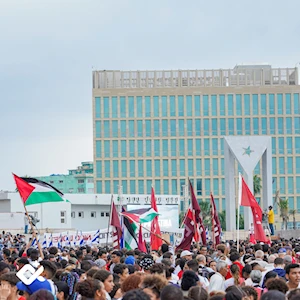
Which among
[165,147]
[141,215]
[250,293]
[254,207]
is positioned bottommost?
[250,293]

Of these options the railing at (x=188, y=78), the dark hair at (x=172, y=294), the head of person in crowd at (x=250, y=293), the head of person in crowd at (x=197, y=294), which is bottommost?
the head of person in crowd at (x=250, y=293)

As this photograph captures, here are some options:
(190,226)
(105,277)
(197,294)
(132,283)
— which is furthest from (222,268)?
(190,226)

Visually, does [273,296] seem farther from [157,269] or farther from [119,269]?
[119,269]

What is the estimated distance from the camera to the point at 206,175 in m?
105

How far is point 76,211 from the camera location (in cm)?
9344

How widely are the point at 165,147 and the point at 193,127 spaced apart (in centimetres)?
395

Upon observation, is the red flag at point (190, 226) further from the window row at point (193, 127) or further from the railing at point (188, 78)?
the railing at point (188, 78)

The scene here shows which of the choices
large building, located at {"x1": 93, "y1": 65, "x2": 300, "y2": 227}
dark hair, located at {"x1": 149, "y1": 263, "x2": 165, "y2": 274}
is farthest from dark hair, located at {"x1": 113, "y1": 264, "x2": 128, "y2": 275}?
large building, located at {"x1": 93, "y1": 65, "x2": 300, "y2": 227}

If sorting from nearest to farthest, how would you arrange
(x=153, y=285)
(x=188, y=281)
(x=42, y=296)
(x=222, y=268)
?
(x=42, y=296) < (x=153, y=285) < (x=188, y=281) < (x=222, y=268)

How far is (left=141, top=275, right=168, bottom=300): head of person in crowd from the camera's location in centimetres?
853


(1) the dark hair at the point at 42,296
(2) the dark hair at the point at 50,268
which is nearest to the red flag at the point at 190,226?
(2) the dark hair at the point at 50,268

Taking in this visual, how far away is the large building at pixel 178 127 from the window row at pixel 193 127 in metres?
0.11

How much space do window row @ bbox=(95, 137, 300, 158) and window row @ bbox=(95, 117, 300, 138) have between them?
0.81m

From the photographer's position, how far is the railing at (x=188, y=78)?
348 feet
